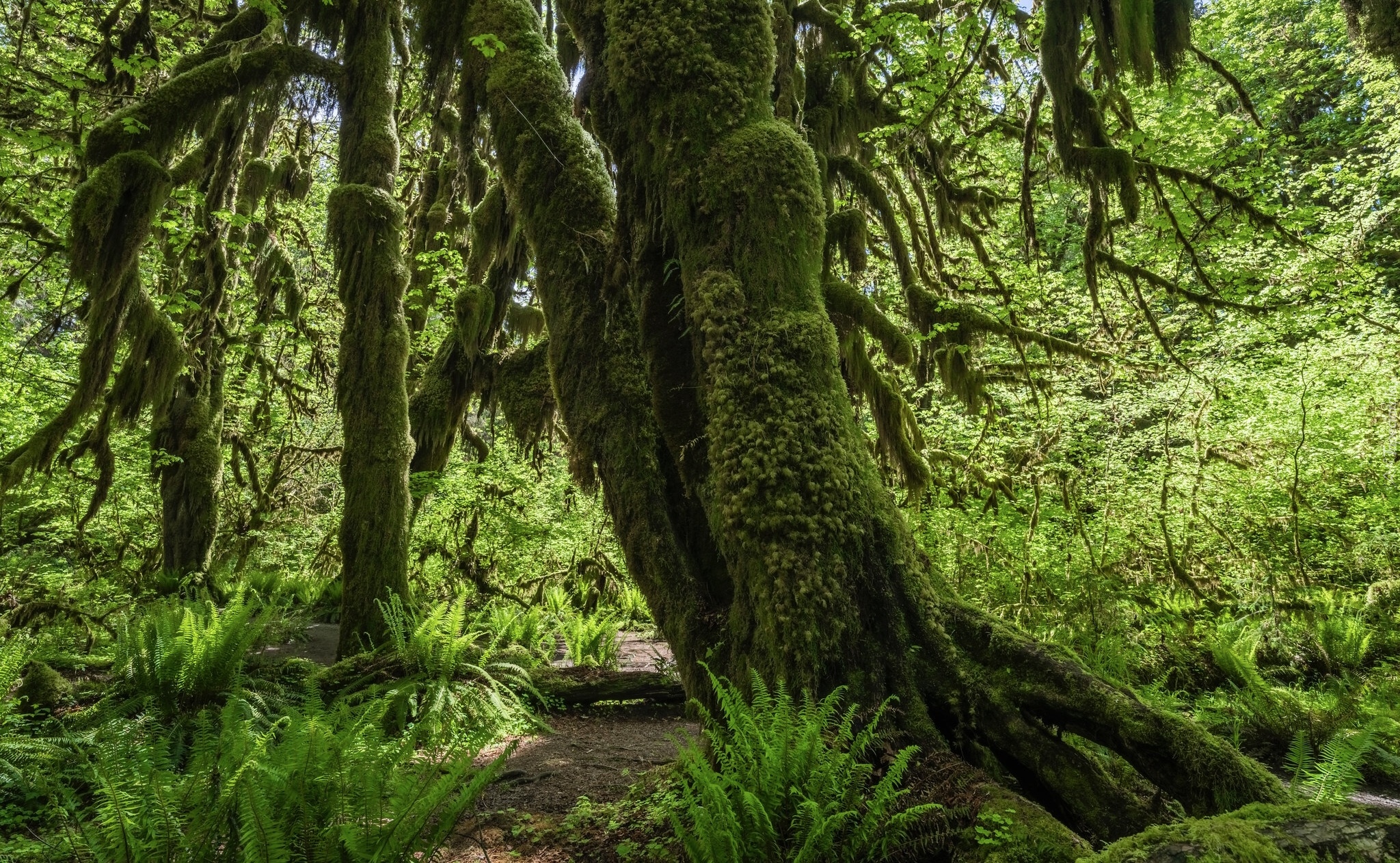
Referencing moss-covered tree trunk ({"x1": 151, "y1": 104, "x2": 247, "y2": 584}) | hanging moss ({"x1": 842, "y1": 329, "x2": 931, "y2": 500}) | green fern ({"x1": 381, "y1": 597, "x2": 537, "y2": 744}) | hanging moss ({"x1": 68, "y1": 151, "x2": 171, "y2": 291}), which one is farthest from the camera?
moss-covered tree trunk ({"x1": 151, "y1": 104, "x2": 247, "y2": 584})

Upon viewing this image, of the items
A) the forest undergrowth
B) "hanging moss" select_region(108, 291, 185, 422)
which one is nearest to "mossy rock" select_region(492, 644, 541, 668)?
the forest undergrowth

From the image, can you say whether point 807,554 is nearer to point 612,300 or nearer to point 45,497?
point 612,300

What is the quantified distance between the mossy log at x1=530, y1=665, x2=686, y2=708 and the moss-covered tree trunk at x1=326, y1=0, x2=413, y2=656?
152cm

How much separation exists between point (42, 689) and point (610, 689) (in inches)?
167

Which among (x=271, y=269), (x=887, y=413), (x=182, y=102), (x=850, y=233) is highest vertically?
(x=271, y=269)

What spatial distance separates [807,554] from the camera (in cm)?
291

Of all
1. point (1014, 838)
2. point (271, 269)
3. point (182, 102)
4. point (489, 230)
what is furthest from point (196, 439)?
point (1014, 838)

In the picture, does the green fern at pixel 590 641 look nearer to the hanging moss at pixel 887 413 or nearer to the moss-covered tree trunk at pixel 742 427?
the hanging moss at pixel 887 413

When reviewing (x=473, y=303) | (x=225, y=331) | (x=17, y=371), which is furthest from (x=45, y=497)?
(x=473, y=303)

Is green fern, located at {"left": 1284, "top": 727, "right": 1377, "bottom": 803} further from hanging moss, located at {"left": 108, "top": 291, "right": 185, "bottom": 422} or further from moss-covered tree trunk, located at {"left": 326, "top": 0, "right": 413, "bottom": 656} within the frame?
hanging moss, located at {"left": 108, "top": 291, "right": 185, "bottom": 422}

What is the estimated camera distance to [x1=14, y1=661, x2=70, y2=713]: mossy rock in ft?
16.8

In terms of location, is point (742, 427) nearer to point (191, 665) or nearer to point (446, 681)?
point (446, 681)

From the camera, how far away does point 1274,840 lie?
6.12 feet

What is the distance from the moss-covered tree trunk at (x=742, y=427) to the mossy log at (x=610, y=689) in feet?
9.73
